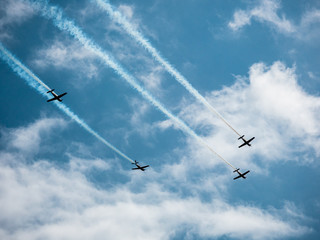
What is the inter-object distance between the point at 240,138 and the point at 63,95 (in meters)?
31.9

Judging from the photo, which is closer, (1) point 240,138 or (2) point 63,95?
(2) point 63,95

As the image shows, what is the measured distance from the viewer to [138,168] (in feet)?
164

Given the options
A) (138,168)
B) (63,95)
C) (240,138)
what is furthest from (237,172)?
(63,95)

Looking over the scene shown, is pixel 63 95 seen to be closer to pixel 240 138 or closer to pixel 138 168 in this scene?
pixel 138 168

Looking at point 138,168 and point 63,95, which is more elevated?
point 63,95

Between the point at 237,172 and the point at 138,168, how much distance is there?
64.8 ft

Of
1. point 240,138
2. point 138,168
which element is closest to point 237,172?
point 240,138

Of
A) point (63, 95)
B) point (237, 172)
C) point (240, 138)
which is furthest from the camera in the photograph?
point (237, 172)

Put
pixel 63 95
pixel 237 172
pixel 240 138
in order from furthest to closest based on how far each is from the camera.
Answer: pixel 237 172 → pixel 240 138 → pixel 63 95

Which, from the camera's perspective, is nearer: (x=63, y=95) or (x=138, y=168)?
(x=63, y=95)

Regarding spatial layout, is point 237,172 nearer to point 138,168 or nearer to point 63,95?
point 138,168

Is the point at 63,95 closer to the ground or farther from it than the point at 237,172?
farther from it

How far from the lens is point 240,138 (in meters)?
47.5

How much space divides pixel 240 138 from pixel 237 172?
28.1 ft
